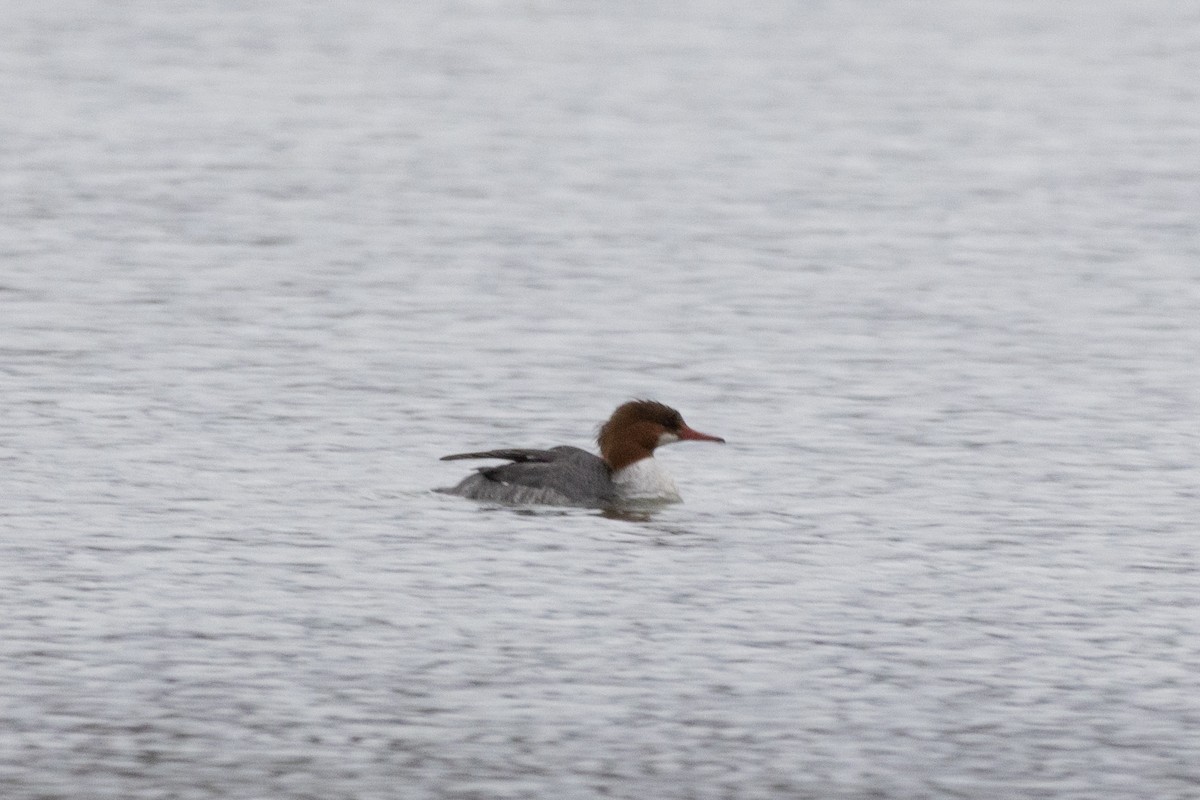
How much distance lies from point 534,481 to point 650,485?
64cm

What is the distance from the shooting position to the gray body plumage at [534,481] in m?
13.4

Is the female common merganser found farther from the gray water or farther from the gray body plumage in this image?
the gray water

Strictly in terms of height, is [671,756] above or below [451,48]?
below

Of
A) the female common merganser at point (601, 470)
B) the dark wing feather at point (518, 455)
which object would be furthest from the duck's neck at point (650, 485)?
the dark wing feather at point (518, 455)

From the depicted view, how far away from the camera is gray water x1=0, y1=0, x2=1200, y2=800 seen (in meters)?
9.27

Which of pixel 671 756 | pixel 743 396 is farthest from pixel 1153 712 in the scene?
pixel 743 396

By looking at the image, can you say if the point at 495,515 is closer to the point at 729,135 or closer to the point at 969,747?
the point at 969,747

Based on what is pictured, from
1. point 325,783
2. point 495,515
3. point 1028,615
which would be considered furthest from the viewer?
point 495,515

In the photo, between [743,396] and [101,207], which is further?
[101,207]

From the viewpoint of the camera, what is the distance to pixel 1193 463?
14.2m

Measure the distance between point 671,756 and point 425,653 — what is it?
63.9 inches

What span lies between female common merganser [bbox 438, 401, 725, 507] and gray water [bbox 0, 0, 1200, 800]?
219 mm

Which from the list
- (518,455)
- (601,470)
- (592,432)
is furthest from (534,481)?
(592,432)

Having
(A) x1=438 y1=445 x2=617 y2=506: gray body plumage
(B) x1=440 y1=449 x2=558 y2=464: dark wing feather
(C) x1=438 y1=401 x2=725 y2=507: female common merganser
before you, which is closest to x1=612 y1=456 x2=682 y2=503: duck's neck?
(C) x1=438 y1=401 x2=725 y2=507: female common merganser
